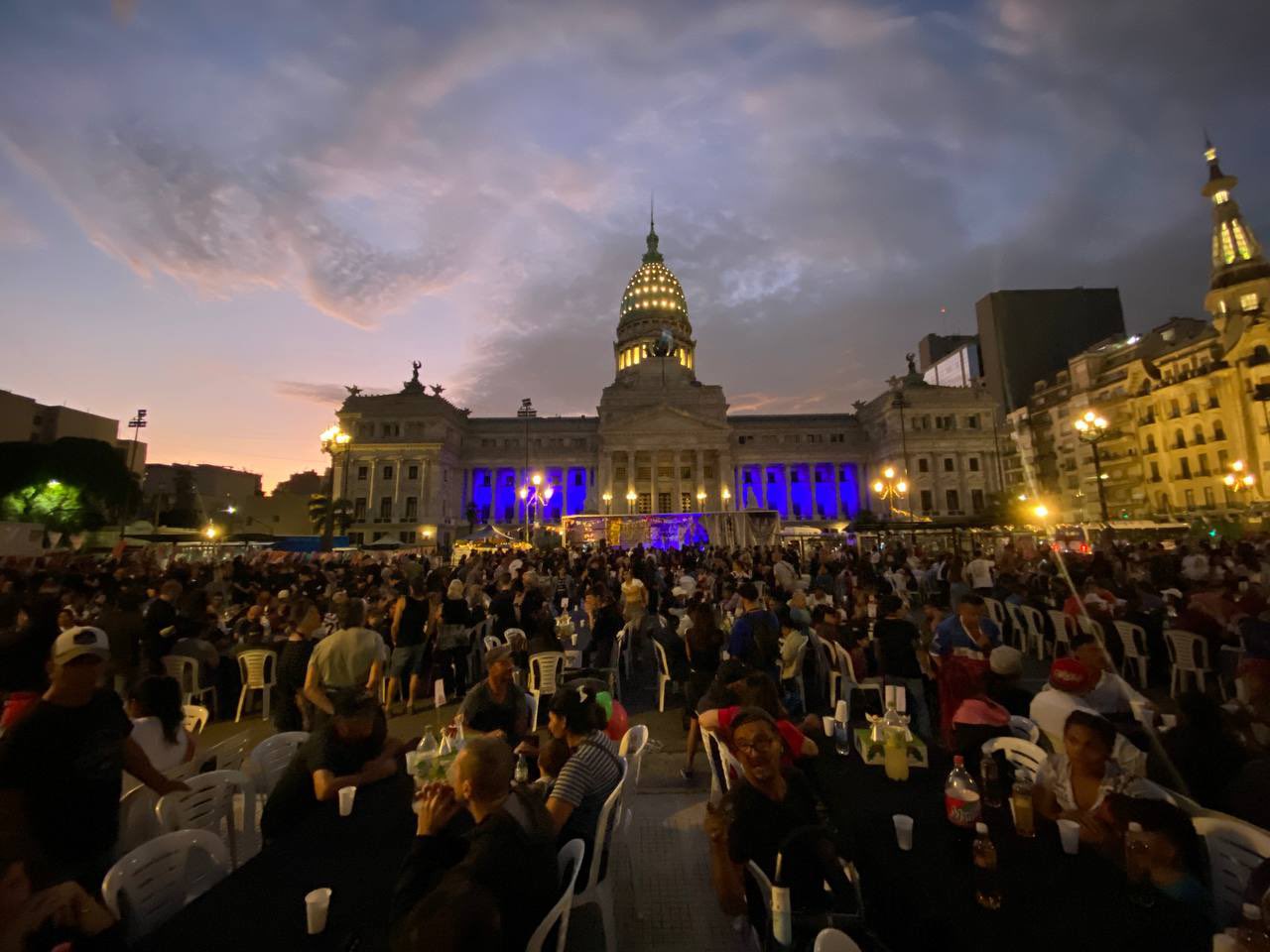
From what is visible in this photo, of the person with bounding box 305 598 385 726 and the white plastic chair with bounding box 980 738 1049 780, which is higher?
the person with bounding box 305 598 385 726

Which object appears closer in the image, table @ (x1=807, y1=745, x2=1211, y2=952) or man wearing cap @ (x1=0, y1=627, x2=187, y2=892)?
table @ (x1=807, y1=745, x2=1211, y2=952)

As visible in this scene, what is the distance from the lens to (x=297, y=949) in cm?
239

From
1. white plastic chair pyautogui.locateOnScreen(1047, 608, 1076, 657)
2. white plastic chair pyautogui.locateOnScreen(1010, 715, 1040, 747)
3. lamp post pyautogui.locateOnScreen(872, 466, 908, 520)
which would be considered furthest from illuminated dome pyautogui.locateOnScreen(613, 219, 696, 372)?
white plastic chair pyautogui.locateOnScreen(1010, 715, 1040, 747)

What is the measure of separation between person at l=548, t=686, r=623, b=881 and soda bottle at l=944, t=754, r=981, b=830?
193 centimetres

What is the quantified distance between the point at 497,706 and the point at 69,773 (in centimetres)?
264

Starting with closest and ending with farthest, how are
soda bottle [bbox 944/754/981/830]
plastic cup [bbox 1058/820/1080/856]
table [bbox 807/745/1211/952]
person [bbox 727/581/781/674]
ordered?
table [bbox 807/745/1211/952] < plastic cup [bbox 1058/820/1080/856] < soda bottle [bbox 944/754/981/830] < person [bbox 727/581/781/674]

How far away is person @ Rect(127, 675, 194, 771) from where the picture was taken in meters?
4.32

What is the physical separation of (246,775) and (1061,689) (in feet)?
21.1

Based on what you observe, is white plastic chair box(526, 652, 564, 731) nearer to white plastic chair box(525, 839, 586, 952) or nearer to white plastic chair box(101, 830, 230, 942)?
white plastic chair box(101, 830, 230, 942)

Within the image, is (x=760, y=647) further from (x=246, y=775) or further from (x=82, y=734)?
(x=82, y=734)

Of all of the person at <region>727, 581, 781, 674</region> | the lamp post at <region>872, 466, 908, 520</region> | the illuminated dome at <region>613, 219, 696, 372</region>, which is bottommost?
the person at <region>727, 581, 781, 674</region>

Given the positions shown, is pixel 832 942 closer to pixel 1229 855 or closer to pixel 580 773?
pixel 580 773

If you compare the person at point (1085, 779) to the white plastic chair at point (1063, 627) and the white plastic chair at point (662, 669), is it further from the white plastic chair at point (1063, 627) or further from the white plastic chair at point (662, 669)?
the white plastic chair at point (1063, 627)

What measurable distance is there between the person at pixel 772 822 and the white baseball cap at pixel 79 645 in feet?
12.6
